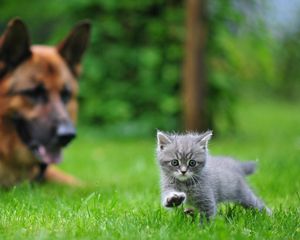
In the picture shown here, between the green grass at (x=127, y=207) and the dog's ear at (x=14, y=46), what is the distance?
1.10 metres

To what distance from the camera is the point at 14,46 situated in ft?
20.0

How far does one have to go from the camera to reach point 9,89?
6105 millimetres

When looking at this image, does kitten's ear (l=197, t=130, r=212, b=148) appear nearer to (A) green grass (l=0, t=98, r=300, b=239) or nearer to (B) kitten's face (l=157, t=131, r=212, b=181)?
(B) kitten's face (l=157, t=131, r=212, b=181)

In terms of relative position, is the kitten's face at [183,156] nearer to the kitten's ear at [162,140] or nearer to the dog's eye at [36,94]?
the kitten's ear at [162,140]

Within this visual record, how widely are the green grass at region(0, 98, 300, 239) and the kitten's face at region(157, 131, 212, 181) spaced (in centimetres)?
24

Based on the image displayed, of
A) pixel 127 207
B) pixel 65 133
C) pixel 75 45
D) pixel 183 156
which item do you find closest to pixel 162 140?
pixel 183 156

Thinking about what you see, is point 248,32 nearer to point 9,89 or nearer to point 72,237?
point 9,89

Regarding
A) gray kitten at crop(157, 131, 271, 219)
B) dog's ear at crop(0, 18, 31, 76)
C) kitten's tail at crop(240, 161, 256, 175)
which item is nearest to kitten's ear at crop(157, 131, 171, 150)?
gray kitten at crop(157, 131, 271, 219)

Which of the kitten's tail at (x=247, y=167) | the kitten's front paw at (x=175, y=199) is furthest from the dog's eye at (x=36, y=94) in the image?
the kitten's front paw at (x=175, y=199)

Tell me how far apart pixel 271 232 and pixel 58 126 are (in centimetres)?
279

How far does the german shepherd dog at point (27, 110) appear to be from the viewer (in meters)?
6.06

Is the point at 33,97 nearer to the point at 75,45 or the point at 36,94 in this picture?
the point at 36,94

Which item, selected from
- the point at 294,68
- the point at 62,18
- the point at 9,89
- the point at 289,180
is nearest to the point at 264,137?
the point at 62,18

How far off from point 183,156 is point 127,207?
869 mm
